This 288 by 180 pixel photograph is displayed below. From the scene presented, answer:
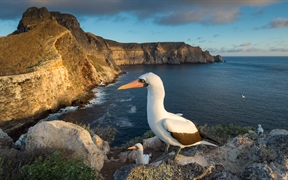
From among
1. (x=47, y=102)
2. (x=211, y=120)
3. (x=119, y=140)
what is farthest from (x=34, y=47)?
(x=211, y=120)

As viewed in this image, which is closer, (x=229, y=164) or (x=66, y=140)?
(x=229, y=164)

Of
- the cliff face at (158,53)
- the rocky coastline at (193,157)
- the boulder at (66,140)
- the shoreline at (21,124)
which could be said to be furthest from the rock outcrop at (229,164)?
the cliff face at (158,53)

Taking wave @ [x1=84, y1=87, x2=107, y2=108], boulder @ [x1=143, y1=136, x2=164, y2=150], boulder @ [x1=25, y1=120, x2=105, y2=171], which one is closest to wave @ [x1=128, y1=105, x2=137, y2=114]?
wave @ [x1=84, y1=87, x2=107, y2=108]

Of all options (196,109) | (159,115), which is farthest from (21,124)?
(159,115)

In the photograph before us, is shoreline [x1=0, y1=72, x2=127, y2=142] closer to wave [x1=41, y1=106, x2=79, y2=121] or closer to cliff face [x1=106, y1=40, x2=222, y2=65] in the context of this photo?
wave [x1=41, y1=106, x2=79, y2=121]

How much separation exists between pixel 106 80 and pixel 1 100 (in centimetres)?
4833

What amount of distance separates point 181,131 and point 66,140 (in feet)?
19.1

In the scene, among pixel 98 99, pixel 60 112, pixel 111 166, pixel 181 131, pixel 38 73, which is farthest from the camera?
pixel 98 99

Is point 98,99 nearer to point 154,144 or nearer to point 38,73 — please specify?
point 38,73

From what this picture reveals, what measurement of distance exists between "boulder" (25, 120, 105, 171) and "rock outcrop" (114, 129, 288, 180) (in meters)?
4.46

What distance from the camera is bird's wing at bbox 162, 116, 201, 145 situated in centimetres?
598

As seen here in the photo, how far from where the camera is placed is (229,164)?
6.01 metres

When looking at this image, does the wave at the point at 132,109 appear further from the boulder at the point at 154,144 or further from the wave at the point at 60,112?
the boulder at the point at 154,144

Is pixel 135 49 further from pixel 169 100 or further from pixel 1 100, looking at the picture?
pixel 1 100
